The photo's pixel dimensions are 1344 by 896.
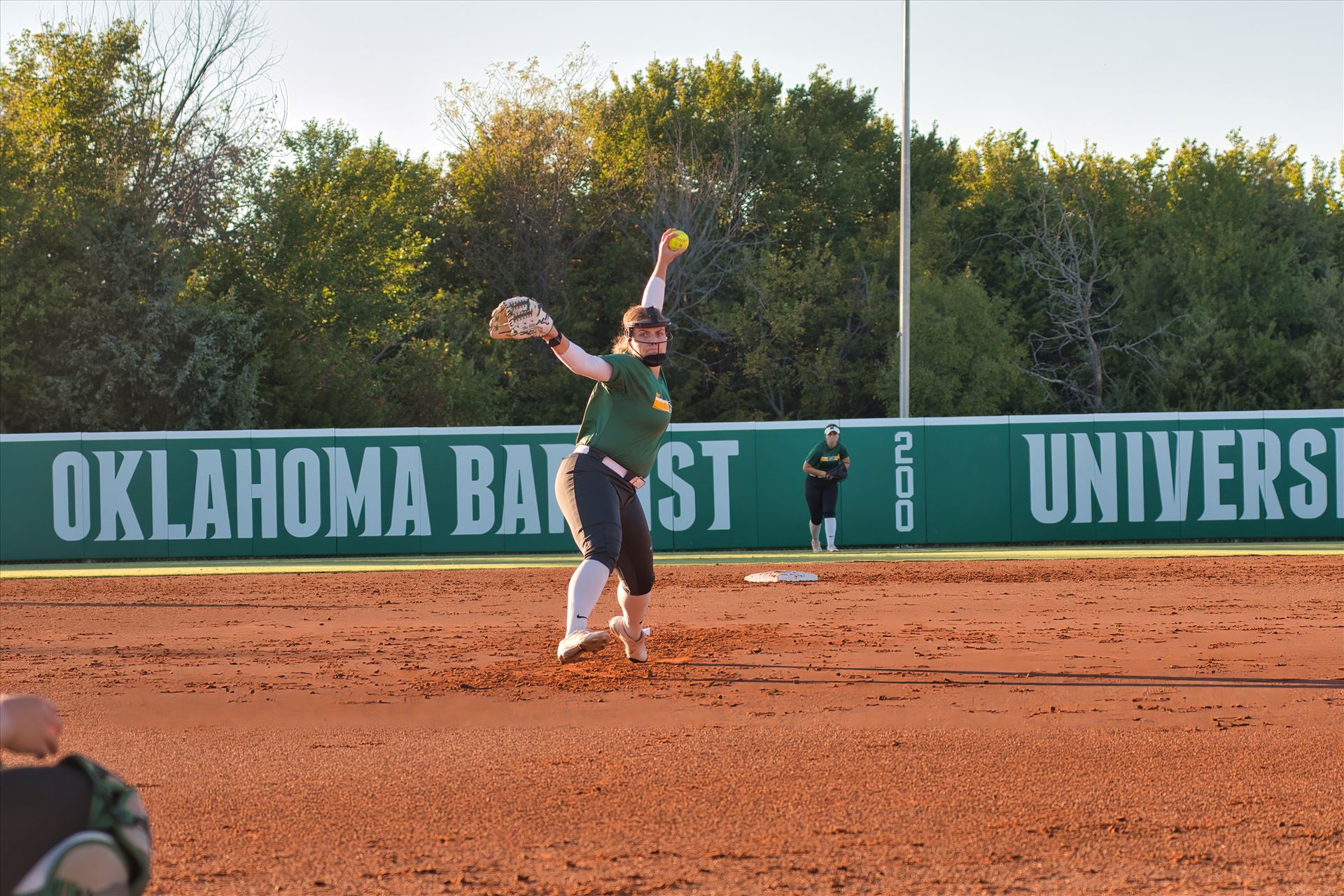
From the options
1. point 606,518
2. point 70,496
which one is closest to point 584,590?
point 606,518

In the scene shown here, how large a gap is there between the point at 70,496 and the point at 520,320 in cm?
1532

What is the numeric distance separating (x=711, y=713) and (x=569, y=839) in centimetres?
216

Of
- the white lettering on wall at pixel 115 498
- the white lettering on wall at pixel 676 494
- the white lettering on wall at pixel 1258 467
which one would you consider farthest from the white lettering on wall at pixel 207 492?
the white lettering on wall at pixel 1258 467

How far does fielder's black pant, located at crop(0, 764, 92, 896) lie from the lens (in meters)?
2.13

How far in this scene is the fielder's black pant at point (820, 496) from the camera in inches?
728

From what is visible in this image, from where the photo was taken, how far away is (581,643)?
6.57 m

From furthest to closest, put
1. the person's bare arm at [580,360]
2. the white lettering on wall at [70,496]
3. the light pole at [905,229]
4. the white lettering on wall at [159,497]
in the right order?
1. the light pole at [905,229]
2. the white lettering on wall at [159,497]
3. the white lettering on wall at [70,496]
4. the person's bare arm at [580,360]

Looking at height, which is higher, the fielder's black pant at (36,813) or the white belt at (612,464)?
the white belt at (612,464)

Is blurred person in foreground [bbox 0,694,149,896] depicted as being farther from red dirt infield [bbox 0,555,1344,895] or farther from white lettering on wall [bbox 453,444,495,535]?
white lettering on wall [bbox 453,444,495,535]

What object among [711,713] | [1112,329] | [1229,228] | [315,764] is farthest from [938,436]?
[1229,228]

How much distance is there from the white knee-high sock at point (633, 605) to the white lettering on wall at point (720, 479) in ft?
39.9

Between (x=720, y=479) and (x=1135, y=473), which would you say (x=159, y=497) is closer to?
(x=720, y=479)

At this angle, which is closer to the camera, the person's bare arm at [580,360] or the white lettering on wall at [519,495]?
the person's bare arm at [580,360]

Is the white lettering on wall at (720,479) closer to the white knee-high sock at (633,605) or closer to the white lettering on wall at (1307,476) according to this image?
the white lettering on wall at (1307,476)
